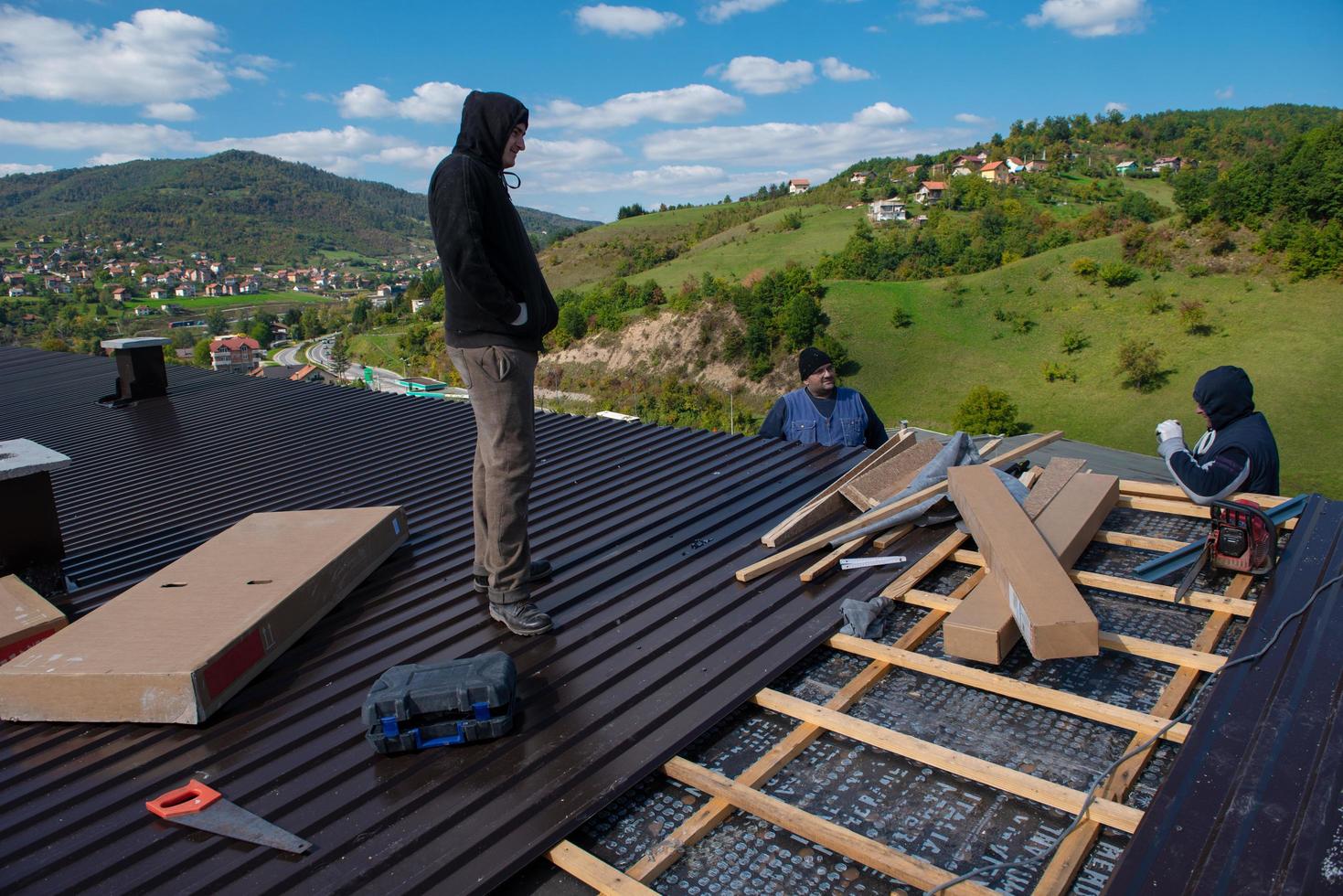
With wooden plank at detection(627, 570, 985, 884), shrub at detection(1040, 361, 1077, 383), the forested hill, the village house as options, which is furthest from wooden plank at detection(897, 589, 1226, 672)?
the forested hill

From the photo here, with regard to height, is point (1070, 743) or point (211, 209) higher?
point (211, 209)

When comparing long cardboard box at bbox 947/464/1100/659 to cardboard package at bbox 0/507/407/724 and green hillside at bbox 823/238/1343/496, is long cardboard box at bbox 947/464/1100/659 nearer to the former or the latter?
cardboard package at bbox 0/507/407/724

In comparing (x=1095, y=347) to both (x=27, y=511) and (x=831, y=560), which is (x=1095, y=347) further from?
(x=27, y=511)

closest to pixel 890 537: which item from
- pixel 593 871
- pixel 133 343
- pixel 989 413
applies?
pixel 593 871

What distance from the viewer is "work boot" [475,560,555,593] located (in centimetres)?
367

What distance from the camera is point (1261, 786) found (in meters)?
2.07

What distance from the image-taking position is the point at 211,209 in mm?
152750

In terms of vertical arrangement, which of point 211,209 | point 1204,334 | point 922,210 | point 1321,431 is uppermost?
point 211,209

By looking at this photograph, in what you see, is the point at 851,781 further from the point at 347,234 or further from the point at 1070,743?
the point at 347,234

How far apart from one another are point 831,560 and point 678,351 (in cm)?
6186

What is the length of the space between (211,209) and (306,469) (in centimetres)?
17571

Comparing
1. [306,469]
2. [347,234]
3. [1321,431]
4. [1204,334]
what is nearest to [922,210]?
[1204,334]

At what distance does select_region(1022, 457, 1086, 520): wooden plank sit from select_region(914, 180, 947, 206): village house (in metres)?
89.9

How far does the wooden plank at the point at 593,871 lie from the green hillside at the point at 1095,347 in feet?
141
